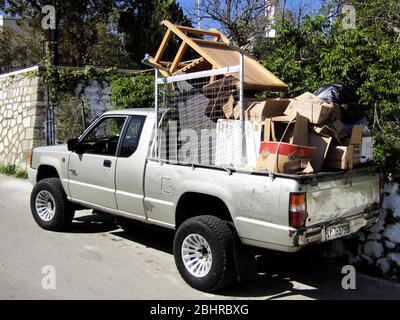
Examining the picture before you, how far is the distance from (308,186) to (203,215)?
1.23 metres

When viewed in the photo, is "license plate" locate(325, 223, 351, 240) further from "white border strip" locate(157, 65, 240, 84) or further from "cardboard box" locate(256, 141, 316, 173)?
"white border strip" locate(157, 65, 240, 84)

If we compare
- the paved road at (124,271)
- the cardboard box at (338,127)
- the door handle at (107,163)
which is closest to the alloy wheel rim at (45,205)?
the paved road at (124,271)

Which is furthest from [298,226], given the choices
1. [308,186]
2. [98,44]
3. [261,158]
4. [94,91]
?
[98,44]

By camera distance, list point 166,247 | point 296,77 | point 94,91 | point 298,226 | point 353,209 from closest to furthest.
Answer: point 298,226, point 353,209, point 166,247, point 296,77, point 94,91

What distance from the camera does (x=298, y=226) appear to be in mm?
4133

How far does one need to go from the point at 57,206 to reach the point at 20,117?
273 inches

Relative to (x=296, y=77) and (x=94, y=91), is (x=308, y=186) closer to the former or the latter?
(x=296, y=77)

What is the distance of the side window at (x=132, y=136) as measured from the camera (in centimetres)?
575

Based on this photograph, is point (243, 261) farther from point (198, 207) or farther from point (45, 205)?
point (45, 205)

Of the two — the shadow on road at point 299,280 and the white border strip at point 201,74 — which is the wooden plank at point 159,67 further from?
the shadow on road at point 299,280

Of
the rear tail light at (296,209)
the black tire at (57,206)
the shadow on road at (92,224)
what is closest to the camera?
the rear tail light at (296,209)

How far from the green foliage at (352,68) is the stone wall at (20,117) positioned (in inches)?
251

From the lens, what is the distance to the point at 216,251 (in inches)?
179
